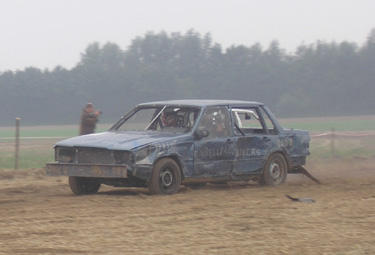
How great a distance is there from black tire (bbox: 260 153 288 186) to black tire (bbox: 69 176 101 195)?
2790 mm

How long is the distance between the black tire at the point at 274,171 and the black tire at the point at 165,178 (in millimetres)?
2069

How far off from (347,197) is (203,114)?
2496 mm

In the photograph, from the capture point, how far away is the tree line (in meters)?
69.1

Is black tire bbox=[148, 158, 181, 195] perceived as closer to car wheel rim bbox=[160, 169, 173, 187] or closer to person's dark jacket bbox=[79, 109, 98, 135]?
car wheel rim bbox=[160, 169, 173, 187]

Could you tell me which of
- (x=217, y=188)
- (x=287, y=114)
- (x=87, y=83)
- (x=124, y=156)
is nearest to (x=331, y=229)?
(x=124, y=156)

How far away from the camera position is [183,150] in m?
10.4

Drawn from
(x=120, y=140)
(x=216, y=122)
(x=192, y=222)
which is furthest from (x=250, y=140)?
(x=192, y=222)

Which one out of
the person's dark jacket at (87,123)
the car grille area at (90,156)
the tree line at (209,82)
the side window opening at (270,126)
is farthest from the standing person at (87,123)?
the tree line at (209,82)

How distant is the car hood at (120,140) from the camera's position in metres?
9.85

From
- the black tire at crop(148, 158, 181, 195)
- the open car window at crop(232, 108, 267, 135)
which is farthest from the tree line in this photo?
the black tire at crop(148, 158, 181, 195)

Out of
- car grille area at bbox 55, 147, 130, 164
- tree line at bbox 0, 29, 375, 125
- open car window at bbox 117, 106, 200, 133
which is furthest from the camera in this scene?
tree line at bbox 0, 29, 375, 125

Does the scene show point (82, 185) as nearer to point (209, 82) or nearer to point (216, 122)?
point (216, 122)

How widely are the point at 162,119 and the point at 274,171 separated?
7.23 ft

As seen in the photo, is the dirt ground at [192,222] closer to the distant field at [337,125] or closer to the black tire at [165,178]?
the black tire at [165,178]
